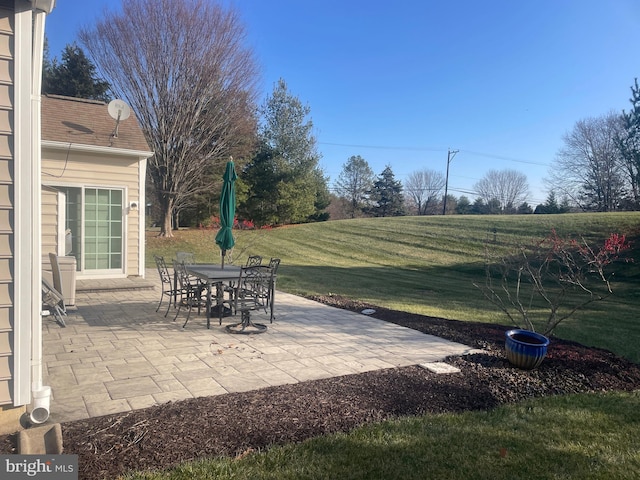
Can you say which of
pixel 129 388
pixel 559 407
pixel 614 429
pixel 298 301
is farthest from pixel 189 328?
pixel 614 429

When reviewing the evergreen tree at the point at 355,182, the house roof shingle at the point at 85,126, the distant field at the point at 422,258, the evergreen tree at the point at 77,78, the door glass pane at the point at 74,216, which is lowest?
the distant field at the point at 422,258

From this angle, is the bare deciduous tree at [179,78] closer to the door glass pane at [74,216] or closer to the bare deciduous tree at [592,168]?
the door glass pane at [74,216]

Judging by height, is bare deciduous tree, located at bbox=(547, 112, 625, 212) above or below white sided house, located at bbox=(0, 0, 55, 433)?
above

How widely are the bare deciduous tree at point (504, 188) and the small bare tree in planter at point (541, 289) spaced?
1334 inches

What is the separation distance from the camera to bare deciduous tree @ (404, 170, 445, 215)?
5194 cm

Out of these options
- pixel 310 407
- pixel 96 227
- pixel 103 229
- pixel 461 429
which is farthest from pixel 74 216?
pixel 461 429

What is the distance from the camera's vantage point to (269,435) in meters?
2.89

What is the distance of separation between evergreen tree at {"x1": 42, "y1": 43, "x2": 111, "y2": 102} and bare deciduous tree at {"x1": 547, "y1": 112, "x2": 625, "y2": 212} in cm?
3626

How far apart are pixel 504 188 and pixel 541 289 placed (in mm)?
48586

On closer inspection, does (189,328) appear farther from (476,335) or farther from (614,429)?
(614,429)

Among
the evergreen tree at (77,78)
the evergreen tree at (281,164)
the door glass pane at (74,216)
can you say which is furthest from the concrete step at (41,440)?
the evergreen tree at (281,164)

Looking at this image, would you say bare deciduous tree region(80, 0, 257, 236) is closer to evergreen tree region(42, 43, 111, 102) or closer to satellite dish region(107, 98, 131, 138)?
evergreen tree region(42, 43, 111, 102)

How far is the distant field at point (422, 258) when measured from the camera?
8.91 meters

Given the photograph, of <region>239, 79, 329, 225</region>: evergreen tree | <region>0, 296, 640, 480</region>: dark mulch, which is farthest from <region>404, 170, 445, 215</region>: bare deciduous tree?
<region>0, 296, 640, 480</region>: dark mulch
